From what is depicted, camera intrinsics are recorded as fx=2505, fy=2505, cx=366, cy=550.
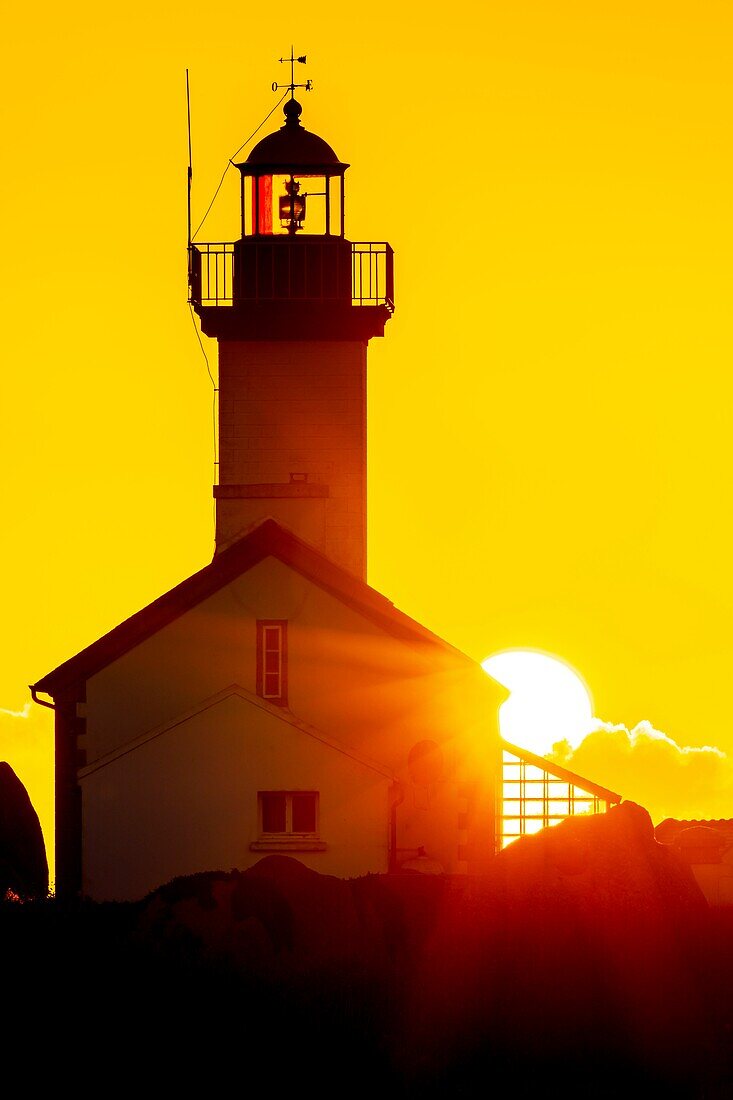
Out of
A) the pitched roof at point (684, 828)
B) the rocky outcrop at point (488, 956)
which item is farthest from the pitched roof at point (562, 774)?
the rocky outcrop at point (488, 956)

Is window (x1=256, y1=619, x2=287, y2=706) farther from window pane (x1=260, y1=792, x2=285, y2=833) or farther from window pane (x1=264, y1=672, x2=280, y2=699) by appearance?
window pane (x1=260, y1=792, x2=285, y2=833)

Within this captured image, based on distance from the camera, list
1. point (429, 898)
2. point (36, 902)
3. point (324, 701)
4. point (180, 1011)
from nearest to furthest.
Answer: point (180, 1011) → point (429, 898) → point (36, 902) → point (324, 701)

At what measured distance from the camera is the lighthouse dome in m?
44.8

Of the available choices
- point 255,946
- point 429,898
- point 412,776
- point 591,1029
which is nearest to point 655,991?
point 591,1029

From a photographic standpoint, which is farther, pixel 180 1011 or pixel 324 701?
pixel 324 701

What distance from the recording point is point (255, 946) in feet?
94.6

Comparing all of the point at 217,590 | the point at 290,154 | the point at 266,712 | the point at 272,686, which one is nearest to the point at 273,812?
the point at 266,712

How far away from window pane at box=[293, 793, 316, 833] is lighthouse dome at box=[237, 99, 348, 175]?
13.9 meters

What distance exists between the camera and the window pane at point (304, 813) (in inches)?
1395

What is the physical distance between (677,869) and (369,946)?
435 centimetres

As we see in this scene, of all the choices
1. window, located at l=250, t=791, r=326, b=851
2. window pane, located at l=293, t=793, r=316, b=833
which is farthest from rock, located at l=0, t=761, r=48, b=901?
window pane, located at l=293, t=793, r=316, b=833

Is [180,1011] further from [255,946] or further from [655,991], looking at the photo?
[655,991]

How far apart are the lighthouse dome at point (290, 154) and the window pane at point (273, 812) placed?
545 inches

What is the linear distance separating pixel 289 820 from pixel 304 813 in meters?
0.23
